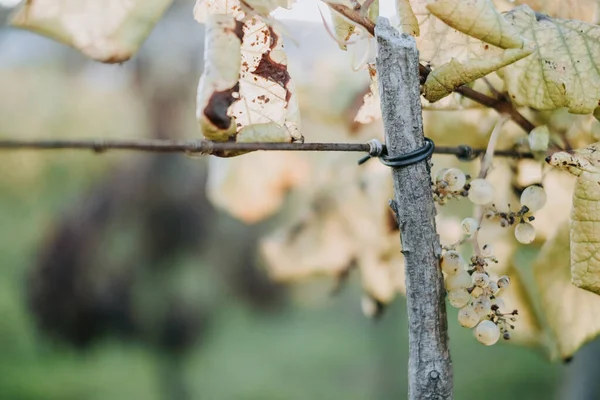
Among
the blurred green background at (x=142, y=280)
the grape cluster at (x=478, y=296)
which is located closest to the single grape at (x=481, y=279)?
the grape cluster at (x=478, y=296)

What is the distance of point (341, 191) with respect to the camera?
72 cm

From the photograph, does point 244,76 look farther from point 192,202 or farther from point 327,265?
point 192,202

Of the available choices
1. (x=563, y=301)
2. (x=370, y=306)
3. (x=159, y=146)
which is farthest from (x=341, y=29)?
(x=370, y=306)

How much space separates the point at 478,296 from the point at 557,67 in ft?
0.45

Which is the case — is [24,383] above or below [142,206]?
below

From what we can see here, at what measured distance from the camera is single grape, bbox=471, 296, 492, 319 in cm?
33

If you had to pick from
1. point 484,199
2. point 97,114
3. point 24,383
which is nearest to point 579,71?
point 484,199

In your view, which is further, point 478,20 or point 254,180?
point 254,180

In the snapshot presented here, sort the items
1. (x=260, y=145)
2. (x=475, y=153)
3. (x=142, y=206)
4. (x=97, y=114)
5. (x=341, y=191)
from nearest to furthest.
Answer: (x=260, y=145) < (x=475, y=153) < (x=341, y=191) < (x=142, y=206) < (x=97, y=114)

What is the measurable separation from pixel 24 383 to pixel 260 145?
4.27 metres

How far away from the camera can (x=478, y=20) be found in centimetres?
28

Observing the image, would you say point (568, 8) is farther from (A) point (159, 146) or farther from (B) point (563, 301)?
(A) point (159, 146)

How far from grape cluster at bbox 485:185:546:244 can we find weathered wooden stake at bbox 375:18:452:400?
7cm

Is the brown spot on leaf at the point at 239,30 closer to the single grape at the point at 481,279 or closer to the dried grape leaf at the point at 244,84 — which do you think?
the dried grape leaf at the point at 244,84
